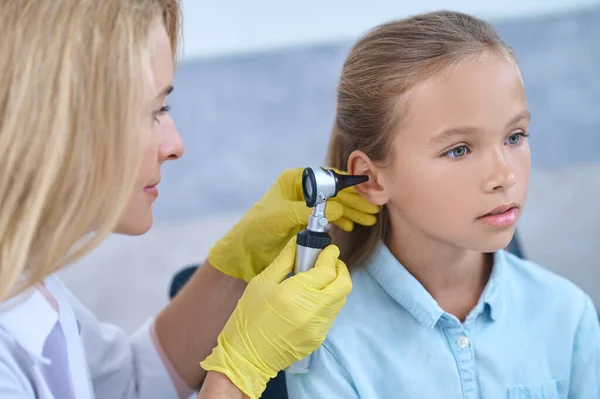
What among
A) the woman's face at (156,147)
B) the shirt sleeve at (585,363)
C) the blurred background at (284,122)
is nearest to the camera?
the woman's face at (156,147)

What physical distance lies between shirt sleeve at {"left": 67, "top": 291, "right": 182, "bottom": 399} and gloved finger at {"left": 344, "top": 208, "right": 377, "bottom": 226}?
47cm

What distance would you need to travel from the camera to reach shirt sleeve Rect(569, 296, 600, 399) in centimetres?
122

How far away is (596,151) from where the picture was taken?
124 inches

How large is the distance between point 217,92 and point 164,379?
251 centimetres

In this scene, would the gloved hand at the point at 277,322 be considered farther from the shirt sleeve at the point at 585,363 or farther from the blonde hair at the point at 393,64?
the shirt sleeve at the point at 585,363

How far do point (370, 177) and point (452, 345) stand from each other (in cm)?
31

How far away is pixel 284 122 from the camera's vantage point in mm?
3529

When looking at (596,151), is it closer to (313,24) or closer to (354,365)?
(313,24)

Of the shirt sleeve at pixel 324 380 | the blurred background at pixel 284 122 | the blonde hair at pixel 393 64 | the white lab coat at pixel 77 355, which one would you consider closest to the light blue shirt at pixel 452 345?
the shirt sleeve at pixel 324 380

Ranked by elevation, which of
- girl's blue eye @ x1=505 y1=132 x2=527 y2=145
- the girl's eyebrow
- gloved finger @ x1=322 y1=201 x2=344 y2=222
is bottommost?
gloved finger @ x1=322 y1=201 x2=344 y2=222

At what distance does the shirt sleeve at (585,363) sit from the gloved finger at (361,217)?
0.40m

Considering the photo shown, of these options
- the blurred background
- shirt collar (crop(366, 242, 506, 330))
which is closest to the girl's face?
shirt collar (crop(366, 242, 506, 330))

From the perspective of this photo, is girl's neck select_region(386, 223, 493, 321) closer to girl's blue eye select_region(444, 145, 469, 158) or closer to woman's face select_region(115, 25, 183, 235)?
girl's blue eye select_region(444, 145, 469, 158)

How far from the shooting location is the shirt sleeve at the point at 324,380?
1125 millimetres
